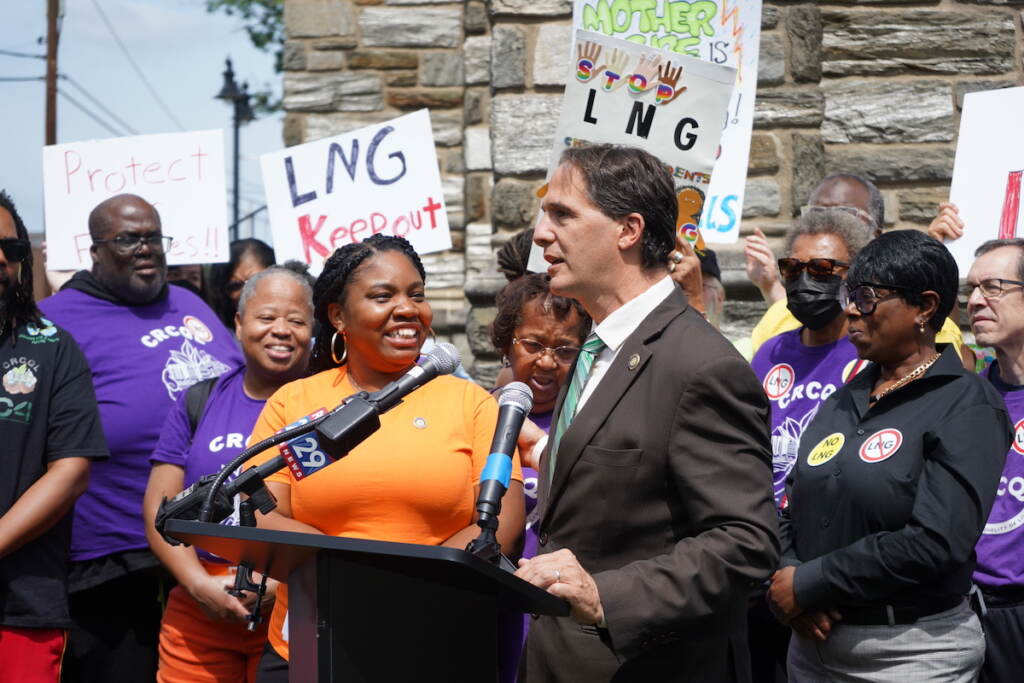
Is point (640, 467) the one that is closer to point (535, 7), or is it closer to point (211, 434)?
point (211, 434)

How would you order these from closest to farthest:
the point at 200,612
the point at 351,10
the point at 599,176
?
the point at 599,176 → the point at 200,612 → the point at 351,10

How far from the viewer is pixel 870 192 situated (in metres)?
5.59

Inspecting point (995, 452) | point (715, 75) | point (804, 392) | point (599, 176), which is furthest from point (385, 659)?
point (715, 75)

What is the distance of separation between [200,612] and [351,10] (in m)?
6.74

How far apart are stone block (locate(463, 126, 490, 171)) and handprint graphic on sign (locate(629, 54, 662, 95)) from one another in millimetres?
4355

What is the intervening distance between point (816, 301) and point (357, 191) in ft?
8.68

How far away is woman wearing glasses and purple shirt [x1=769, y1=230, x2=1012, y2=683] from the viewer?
3500 mm

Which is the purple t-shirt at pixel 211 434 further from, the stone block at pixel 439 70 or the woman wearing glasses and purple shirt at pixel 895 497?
the stone block at pixel 439 70

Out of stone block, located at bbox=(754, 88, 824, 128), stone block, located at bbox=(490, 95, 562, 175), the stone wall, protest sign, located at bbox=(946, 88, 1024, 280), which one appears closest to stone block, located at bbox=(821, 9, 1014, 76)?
the stone wall

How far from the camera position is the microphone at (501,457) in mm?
2350

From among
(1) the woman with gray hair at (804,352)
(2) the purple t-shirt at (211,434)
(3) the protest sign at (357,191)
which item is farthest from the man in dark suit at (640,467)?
(3) the protest sign at (357,191)

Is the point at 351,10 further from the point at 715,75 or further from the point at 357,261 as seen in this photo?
the point at 357,261

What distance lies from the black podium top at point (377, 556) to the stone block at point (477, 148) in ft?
22.5

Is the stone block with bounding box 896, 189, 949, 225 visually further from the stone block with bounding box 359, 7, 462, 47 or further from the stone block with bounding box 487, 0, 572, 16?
the stone block with bounding box 359, 7, 462, 47
